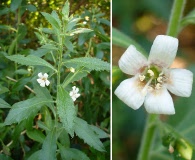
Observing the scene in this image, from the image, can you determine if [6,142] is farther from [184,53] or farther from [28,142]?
[184,53]

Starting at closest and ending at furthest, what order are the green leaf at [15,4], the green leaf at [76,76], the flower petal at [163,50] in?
the flower petal at [163,50]
the green leaf at [76,76]
the green leaf at [15,4]

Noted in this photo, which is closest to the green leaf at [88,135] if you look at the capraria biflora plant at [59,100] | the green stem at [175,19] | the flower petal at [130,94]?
the capraria biflora plant at [59,100]

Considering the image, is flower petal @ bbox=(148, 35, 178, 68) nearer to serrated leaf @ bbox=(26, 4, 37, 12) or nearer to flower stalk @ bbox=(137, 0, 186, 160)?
flower stalk @ bbox=(137, 0, 186, 160)

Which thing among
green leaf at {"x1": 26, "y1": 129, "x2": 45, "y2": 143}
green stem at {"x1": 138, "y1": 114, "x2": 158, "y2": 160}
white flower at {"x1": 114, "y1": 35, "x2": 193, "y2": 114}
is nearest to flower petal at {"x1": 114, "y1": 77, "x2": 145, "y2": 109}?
white flower at {"x1": 114, "y1": 35, "x2": 193, "y2": 114}

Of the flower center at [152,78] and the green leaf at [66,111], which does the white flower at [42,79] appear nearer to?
the green leaf at [66,111]

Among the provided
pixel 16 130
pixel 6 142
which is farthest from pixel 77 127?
pixel 6 142

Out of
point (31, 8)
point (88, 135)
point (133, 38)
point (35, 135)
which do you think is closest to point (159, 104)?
point (88, 135)

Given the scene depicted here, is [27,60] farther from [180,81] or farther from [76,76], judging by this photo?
[180,81]
